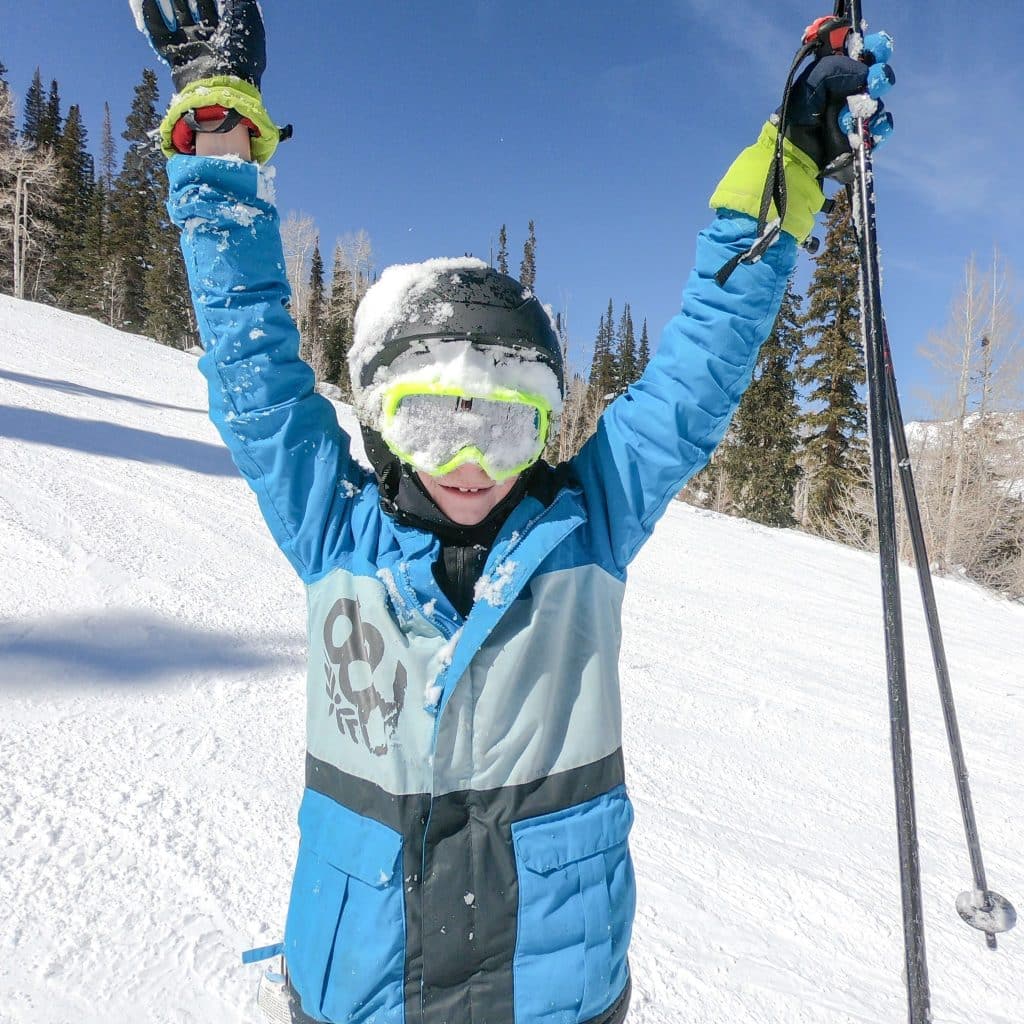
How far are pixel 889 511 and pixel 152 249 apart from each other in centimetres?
4266

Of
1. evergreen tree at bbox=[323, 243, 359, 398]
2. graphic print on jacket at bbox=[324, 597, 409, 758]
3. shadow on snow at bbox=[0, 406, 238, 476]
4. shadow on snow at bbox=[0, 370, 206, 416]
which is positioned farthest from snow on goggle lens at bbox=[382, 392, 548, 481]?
evergreen tree at bbox=[323, 243, 359, 398]

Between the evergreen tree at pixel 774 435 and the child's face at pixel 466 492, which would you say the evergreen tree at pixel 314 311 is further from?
the child's face at pixel 466 492

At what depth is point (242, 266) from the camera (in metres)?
1.23

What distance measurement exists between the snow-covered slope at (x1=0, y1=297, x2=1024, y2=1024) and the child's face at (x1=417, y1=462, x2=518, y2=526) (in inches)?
55.2

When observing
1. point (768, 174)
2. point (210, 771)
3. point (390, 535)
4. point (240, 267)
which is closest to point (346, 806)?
point (390, 535)

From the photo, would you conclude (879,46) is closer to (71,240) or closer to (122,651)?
(122,651)

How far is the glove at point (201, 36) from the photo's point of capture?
122 centimetres

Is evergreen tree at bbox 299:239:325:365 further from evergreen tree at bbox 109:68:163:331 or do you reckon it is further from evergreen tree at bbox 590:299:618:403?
evergreen tree at bbox 590:299:618:403

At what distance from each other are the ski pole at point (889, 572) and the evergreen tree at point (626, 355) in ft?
134

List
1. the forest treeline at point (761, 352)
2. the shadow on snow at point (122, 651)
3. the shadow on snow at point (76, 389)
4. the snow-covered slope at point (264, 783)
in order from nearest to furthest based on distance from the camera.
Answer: the snow-covered slope at point (264, 783) → the shadow on snow at point (122, 651) → the shadow on snow at point (76, 389) → the forest treeline at point (761, 352)

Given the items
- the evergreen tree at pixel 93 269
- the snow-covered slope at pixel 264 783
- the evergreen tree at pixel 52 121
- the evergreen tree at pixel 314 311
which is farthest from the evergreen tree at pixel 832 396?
the evergreen tree at pixel 52 121

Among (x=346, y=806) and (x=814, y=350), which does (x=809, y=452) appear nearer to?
(x=814, y=350)

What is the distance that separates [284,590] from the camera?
15.1 feet

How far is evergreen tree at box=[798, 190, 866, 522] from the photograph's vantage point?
67.2ft
